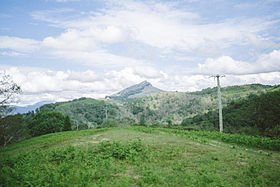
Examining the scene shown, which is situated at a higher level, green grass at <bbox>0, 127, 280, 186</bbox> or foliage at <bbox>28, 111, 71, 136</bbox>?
green grass at <bbox>0, 127, 280, 186</bbox>

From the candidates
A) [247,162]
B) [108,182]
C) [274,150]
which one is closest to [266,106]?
[274,150]

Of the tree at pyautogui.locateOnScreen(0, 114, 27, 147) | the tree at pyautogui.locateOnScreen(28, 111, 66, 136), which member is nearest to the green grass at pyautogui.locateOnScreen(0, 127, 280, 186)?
the tree at pyautogui.locateOnScreen(0, 114, 27, 147)

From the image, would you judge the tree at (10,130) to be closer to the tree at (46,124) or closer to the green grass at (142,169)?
the tree at (46,124)

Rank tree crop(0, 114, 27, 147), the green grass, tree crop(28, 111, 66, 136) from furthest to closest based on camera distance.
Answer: tree crop(28, 111, 66, 136) → tree crop(0, 114, 27, 147) → the green grass

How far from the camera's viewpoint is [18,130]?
4359 cm

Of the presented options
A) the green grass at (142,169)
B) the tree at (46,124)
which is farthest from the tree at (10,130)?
the green grass at (142,169)

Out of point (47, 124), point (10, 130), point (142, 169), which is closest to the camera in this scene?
point (142, 169)

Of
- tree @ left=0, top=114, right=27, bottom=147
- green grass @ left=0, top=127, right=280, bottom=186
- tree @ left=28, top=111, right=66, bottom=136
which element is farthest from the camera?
tree @ left=28, top=111, right=66, bottom=136

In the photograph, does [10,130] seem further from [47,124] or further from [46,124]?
[47,124]

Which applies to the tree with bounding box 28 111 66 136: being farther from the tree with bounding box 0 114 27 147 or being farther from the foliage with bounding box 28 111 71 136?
the tree with bounding box 0 114 27 147

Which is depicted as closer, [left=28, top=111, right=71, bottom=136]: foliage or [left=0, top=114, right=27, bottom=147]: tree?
[left=0, top=114, right=27, bottom=147]: tree

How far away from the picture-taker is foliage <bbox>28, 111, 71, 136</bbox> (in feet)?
167

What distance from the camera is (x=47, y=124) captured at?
51000mm

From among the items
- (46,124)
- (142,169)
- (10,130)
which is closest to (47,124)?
(46,124)
